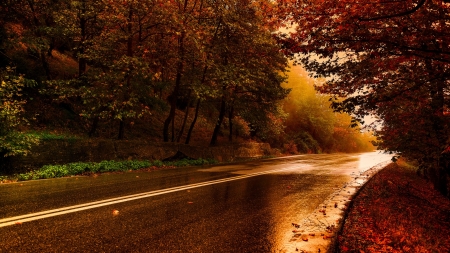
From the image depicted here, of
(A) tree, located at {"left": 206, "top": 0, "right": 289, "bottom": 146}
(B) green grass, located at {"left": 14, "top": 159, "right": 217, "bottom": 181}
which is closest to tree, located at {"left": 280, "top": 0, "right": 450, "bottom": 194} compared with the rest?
(A) tree, located at {"left": 206, "top": 0, "right": 289, "bottom": 146}

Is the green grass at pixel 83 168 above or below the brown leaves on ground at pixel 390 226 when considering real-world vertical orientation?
above

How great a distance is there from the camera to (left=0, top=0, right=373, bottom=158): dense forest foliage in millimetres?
11578

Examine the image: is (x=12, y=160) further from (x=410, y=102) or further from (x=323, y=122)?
(x=323, y=122)

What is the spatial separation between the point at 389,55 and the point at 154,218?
270 inches

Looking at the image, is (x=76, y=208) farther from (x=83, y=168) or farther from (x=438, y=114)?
(x=438, y=114)

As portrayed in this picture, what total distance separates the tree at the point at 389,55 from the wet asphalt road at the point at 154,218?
3732 mm

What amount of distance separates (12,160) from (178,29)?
908 cm

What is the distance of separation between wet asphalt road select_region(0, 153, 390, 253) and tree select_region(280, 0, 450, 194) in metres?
3.73

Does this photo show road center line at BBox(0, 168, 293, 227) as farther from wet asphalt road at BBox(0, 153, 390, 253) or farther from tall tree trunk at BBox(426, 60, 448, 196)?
tall tree trunk at BBox(426, 60, 448, 196)

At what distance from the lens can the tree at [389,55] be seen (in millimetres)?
5719

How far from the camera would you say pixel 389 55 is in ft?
21.3

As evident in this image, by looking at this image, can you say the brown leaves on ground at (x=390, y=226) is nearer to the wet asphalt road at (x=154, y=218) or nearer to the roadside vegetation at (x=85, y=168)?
the wet asphalt road at (x=154, y=218)

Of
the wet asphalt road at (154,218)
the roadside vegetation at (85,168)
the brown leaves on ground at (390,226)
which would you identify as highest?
the roadside vegetation at (85,168)

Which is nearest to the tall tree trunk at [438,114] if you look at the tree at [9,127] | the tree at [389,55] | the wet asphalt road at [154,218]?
the tree at [389,55]
